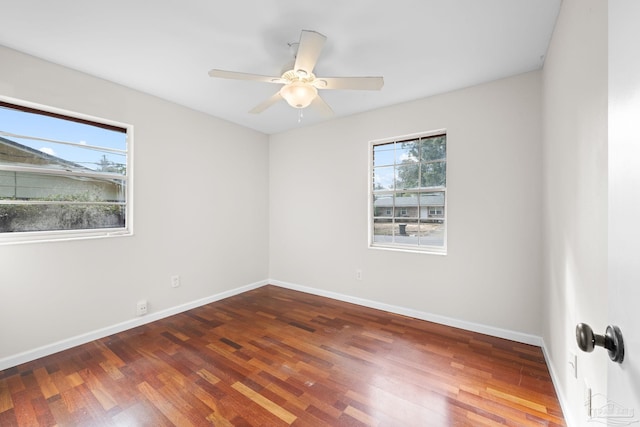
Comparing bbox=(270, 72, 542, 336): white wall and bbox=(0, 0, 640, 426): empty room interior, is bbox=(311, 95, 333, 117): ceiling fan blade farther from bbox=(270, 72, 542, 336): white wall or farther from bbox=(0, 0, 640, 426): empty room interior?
bbox=(270, 72, 542, 336): white wall

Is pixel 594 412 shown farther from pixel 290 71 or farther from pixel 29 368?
pixel 29 368

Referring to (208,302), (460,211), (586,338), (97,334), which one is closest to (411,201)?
(460,211)

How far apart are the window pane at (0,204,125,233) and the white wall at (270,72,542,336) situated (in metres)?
2.36

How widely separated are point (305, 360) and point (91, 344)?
204 centimetres

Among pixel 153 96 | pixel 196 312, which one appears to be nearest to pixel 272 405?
pixel 196 312

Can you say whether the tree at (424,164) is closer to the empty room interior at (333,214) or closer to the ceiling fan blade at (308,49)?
the empty room interior at (333,214)

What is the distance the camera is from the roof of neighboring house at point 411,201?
3031 millimetres

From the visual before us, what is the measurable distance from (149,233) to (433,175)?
330 centimetres

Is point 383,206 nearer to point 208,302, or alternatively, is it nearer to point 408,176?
point 408,176

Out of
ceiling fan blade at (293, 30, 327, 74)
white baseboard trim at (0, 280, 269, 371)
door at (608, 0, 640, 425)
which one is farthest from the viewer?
white baseboard trim at (0, 280, 269, 371)

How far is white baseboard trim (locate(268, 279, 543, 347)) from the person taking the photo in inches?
98.4

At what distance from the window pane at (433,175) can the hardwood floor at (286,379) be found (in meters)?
1.57

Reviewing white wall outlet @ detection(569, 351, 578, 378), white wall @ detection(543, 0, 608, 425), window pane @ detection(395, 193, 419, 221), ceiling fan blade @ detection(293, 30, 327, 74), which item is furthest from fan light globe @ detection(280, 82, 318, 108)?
white wall outlet @ detection(569, 351, 578, 378)

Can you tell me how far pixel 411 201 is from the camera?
3.22m
